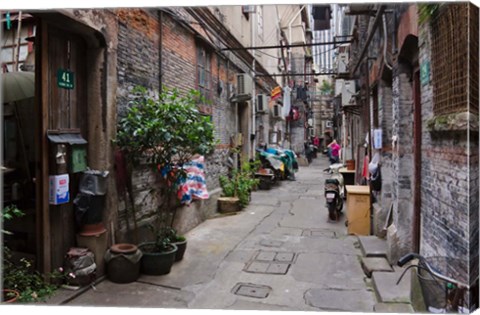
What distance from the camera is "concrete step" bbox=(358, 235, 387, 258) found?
5.65m

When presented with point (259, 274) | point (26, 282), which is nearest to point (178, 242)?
point (259, 274)

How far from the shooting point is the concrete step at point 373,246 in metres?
5.65

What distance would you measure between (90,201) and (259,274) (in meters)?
2.34

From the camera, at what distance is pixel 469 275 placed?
9.74 feet

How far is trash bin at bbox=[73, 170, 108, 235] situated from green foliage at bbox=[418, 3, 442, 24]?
3823 mm

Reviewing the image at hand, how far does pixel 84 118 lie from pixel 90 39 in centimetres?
95

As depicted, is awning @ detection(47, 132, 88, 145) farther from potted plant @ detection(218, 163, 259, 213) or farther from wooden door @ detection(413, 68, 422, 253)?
potted plant @ detection(218, 163, 259, 213)

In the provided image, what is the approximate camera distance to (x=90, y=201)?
15.2 feet

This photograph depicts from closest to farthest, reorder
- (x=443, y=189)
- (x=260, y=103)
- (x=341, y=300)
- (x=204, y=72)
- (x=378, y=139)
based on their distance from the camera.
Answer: (x=443, y=189)
(x=341, y=300)
(x=378, y=139)
(x=204, y=72)
(x=260, y=103)

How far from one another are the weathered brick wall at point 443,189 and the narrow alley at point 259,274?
3.61 feet

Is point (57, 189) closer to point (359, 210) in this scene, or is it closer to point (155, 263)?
point (155, 263)

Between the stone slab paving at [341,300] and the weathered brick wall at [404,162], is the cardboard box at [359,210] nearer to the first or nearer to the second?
the weathered brick wall at [404,162]

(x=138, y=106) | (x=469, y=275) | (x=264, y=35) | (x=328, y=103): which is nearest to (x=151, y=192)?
(x=138, y=106)

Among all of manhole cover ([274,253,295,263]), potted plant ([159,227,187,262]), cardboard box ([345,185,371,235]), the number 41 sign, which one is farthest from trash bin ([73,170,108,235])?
cardboard box ([345,185,371,235])
